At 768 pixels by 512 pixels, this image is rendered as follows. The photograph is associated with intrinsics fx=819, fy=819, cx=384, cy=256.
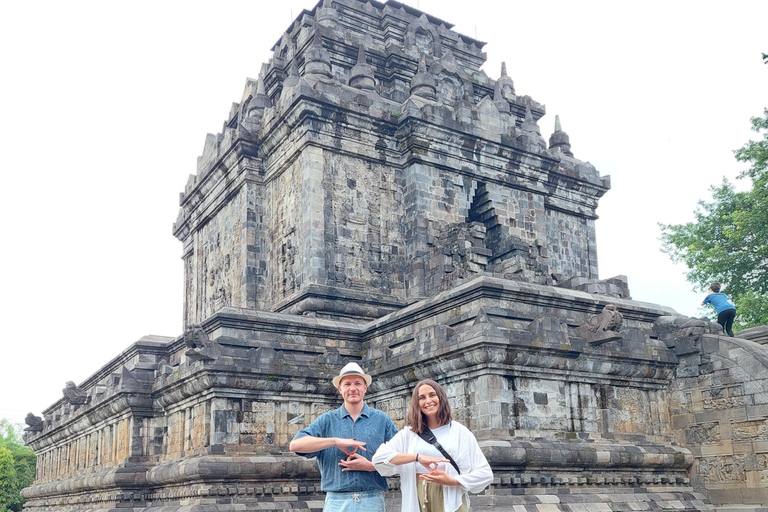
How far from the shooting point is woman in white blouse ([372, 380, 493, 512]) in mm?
6461

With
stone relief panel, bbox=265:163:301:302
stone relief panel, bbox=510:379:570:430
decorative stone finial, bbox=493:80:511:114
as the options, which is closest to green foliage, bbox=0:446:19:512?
stone relief panel, bbox=265:163:301:302

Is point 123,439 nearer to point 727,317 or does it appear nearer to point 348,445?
point 727,317

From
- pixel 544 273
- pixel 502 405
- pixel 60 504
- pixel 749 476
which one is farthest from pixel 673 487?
pixel 60 504

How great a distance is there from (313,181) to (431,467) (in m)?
16.0

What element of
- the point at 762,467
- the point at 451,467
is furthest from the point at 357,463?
the point at 762,467

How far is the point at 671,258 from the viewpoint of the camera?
33.5 metres

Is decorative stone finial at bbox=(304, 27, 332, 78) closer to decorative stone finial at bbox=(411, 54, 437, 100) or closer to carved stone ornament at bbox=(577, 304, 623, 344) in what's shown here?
decorative stone finial at bbox=(411, 54, 437, 100)

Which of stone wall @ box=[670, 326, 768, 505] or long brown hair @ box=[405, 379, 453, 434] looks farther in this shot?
stone wall @ box=[670, 326, 768, 505]

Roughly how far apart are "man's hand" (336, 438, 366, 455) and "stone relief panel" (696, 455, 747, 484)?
36.8 feet

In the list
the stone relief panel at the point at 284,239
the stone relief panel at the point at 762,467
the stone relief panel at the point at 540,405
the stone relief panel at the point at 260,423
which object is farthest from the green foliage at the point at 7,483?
the stone relief panel at the point at 762,467

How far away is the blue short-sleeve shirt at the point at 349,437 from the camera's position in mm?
6824

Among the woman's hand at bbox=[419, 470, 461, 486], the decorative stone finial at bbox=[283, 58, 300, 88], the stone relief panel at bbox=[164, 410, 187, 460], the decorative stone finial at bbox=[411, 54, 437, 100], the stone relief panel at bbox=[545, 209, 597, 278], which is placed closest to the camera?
the woman's hand at bbox=[419, 470, 461, 486]

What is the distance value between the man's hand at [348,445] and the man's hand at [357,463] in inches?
1.9

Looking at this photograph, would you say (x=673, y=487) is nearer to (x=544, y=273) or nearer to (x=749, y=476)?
(x=749, y=476)
